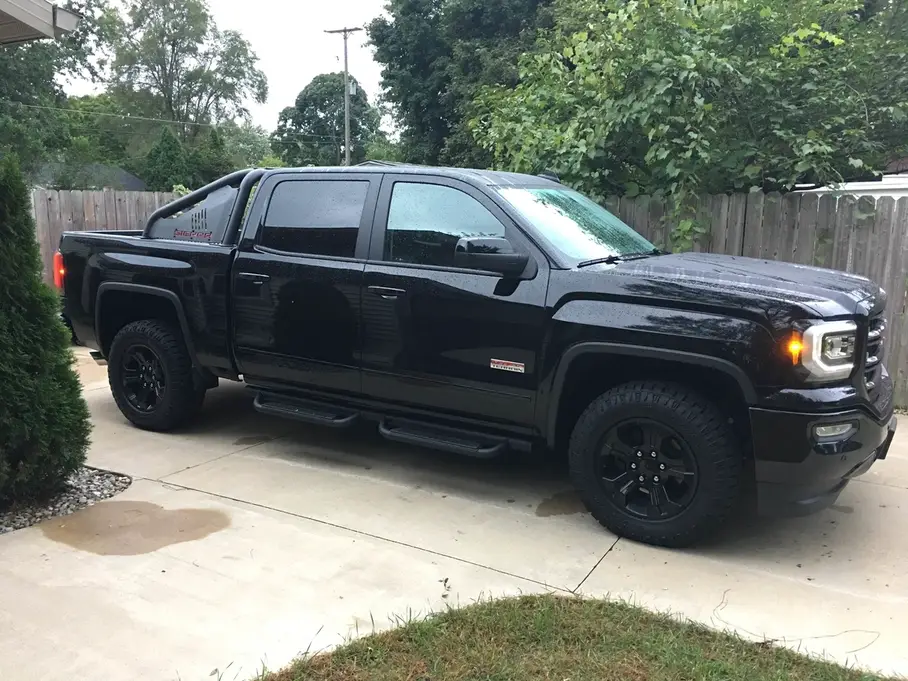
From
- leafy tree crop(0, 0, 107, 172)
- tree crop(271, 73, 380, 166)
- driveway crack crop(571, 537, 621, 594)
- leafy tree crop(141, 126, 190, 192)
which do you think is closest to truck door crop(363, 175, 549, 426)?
driveway crack crop(571, 537, 621, 594)

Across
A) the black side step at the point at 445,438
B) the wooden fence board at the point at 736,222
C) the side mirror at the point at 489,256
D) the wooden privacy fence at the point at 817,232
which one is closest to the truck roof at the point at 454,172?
the side mirror at the point at 489,256

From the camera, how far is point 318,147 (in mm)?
65125

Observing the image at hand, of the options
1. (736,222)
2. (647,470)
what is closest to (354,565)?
(647,470)

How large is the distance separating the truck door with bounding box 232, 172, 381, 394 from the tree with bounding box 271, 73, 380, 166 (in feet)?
198

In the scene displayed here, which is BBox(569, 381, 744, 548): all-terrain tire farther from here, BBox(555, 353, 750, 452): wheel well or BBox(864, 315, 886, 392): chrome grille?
BBox(864, 315, 886, 392): chrome grille

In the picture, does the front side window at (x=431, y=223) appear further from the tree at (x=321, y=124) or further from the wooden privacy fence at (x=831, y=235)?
the tree at (x=321, y=124)

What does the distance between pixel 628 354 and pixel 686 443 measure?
53 centimetres

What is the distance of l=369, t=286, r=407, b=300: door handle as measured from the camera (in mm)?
4535

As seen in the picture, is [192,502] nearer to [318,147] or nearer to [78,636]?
[78,636]

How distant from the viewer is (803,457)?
11.5 ft

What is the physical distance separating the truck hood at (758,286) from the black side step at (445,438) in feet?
4.02

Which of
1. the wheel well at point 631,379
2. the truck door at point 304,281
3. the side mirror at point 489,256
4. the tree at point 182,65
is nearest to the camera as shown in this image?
the wheel well at point 631,379

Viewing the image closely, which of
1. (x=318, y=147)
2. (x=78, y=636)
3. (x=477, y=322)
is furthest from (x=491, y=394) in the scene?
(x=318, y=147)

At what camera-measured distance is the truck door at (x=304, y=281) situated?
15.7 ft
